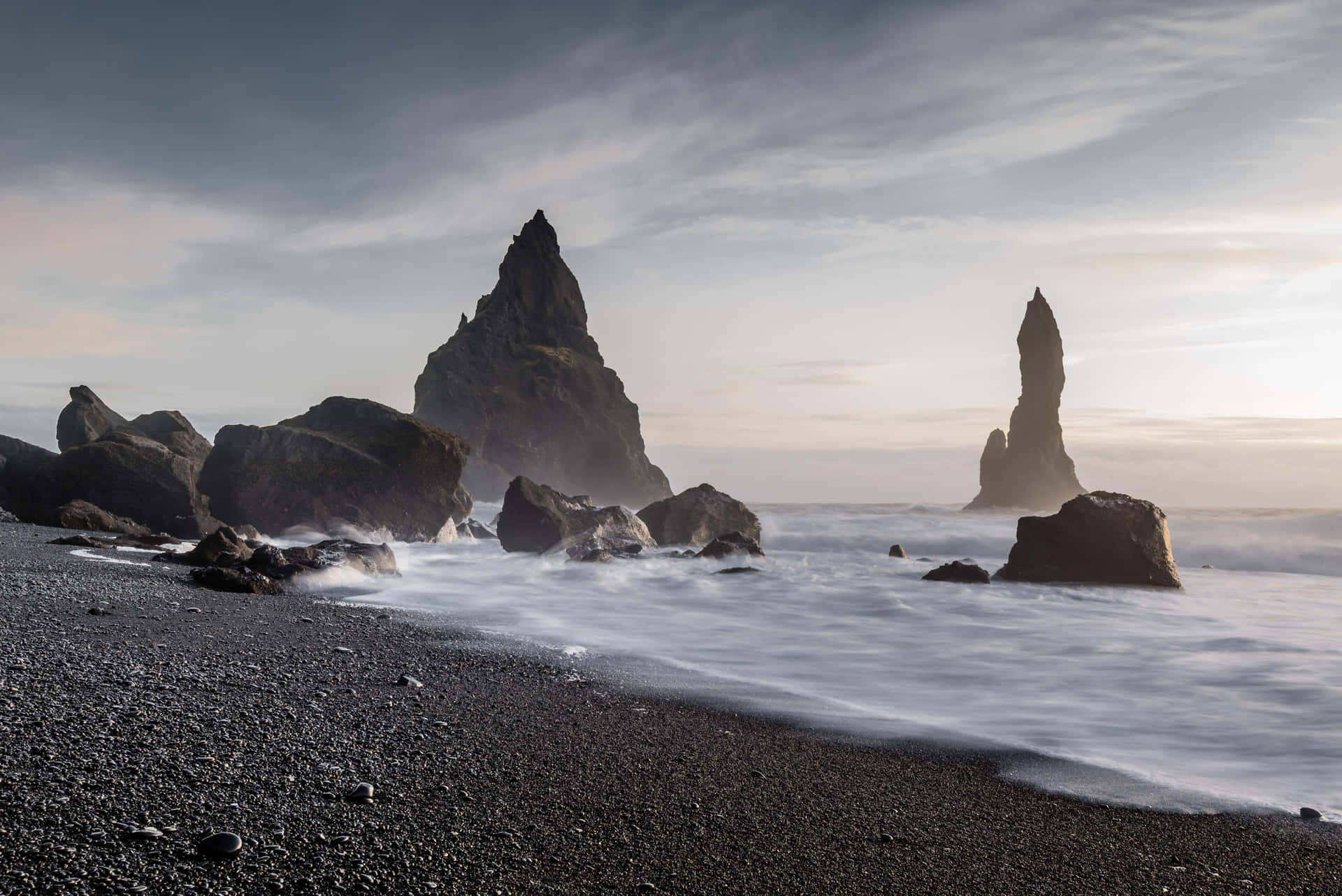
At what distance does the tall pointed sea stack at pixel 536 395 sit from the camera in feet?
316

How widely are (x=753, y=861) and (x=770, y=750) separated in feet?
6.06

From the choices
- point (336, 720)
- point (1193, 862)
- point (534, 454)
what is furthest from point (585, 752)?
point (534, 454)

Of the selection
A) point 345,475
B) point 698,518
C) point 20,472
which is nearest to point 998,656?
point 698,518

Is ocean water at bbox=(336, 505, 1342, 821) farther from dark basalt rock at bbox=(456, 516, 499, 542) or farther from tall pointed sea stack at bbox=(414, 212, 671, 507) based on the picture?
tall pointed sea stack at bbox=(414, 212, 671, 507)

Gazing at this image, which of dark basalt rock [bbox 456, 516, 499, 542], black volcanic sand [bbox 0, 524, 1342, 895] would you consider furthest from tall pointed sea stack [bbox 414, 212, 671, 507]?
black volcanic sand [bbox 0, 524, 1342, 895]

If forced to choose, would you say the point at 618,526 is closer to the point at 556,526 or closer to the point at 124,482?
the point at 556,526

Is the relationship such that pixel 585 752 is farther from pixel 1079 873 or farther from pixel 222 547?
pixel 222 547

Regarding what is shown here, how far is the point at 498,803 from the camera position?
13.5 ft

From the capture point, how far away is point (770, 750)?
548 cm

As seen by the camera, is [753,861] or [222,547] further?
[222,547]

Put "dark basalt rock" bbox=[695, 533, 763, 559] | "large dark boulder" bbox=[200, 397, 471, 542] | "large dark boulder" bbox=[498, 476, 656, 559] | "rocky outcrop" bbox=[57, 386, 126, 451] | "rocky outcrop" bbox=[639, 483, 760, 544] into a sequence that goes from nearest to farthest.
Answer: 1. "dark basalt rock" bbox=[695, 533, 763, 559]
2. "large dark boulder" bbox=[498, 476, 656, 559]
3. "large dark boulder" bbox=[200, 397, 471, 542]
4. "rocky outcrop" bbox=[57, 386, 126, 451]
5. "rocky outcrop" bbox=[639, 483, 760, 544]

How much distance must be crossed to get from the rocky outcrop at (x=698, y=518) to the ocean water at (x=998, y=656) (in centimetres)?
615

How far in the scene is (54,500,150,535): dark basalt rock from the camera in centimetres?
1786

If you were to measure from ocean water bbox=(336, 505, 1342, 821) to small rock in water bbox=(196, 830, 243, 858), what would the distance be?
4.17 m
